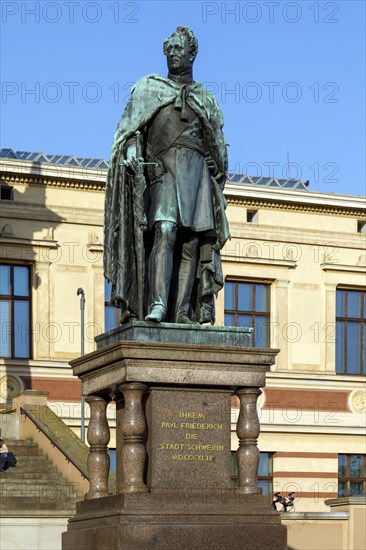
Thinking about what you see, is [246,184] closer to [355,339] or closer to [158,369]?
[355,339]

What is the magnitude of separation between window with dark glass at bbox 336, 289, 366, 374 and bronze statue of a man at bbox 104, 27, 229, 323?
32857 mm

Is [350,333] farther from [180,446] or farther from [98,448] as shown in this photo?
[180,446]

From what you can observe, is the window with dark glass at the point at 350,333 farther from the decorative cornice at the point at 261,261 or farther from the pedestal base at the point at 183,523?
the pedestal base at the point at 183,523

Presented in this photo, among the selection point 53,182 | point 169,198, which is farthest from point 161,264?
point 53,182

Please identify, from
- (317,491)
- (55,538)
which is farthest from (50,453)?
(317,491)

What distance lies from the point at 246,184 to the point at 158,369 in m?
33.4

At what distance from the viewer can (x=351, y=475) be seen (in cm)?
4947

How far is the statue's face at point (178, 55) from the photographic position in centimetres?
1744

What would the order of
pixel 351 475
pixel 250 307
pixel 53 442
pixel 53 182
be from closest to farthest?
pixel 53 442 → pixel 53 182 → pixel 250 307 → pixel 351 475

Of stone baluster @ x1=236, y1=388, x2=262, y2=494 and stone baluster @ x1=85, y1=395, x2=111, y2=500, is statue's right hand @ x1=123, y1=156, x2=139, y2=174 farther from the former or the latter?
stone baluster @ x1=236, y1=388, x2=262, y2=494

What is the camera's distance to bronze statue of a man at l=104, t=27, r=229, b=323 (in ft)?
55.5

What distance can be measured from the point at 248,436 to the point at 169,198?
2635 millimetres

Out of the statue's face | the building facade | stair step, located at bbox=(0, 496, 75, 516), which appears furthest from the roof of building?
the statue's face

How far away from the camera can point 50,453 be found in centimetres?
3619
